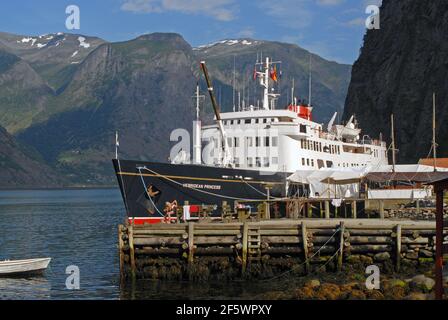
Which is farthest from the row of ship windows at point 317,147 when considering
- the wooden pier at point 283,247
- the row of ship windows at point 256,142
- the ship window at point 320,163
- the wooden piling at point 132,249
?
the wooden piling at point 132,249

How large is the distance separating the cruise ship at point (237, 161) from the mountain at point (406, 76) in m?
24.0

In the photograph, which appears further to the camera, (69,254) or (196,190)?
(69,254)

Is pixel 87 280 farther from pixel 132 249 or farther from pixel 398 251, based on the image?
pixel 398 251

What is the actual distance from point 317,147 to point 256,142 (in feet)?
24.4

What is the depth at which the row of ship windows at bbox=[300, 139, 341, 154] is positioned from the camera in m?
57.4

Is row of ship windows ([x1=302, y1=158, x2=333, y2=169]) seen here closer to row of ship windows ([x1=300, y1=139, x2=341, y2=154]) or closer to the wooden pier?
row of ship windows ([x1=300, y1=139, x2=341, y2=154])

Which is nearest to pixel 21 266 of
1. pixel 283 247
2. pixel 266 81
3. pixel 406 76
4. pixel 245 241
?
pixel 245 241

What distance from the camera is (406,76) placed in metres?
97.9

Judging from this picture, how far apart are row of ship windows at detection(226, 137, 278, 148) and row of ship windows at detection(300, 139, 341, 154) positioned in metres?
3.03

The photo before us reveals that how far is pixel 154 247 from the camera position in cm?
3250

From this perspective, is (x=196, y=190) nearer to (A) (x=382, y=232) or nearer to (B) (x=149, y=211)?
(B) (x=149, y=211)

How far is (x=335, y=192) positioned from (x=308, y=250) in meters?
23.2
